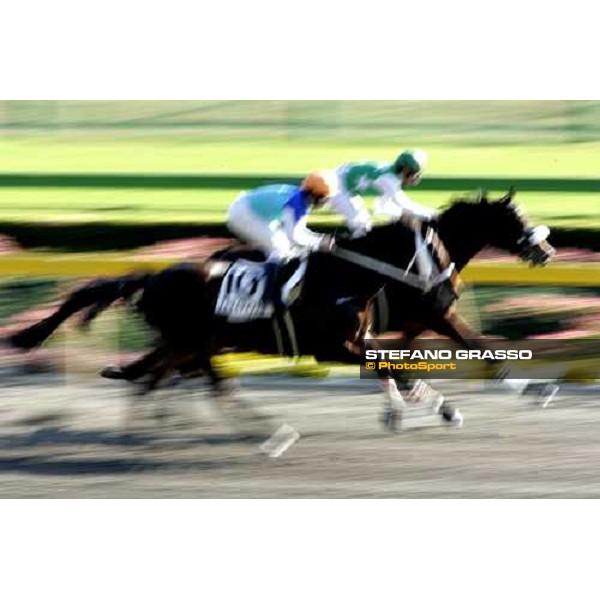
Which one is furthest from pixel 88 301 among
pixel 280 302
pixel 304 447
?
pixel 304 447

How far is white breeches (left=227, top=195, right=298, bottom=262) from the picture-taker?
340 inches

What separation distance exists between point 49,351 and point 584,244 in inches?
83.9

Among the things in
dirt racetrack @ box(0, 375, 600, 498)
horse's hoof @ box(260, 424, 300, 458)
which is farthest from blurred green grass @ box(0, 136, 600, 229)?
horse's hoof @ box(260, 424, 300, 458)

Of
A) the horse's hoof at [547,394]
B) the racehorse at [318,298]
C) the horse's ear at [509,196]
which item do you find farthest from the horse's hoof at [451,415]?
the horse's ear at [509,196]

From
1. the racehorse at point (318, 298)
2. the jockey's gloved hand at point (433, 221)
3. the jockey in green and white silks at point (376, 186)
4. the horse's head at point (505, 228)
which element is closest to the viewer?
the jockey in green and white silks at point (376, 186)

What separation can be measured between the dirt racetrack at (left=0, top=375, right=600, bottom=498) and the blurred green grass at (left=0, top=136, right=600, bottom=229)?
710 millimetres

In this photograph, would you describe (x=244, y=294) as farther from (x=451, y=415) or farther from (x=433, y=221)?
(x=451, y=415)

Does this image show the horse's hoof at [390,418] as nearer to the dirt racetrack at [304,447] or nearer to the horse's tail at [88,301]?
the dirt racetrack at [304,447]

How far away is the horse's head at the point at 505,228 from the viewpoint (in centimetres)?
873

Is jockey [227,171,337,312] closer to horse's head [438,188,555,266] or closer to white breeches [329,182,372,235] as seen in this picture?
white breeches [329,182,372,235]

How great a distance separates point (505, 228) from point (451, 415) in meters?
0.74

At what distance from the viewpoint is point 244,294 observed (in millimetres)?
8844

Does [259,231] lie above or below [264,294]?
above

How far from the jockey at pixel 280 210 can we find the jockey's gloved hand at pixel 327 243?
4 cm
